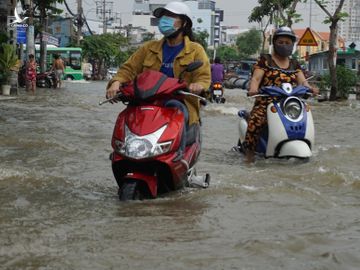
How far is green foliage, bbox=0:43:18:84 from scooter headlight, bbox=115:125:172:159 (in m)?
16.0

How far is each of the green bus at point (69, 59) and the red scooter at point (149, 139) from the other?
38674 millimetres

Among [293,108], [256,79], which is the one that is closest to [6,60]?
[256,79]

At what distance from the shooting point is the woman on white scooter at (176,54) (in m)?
5.16

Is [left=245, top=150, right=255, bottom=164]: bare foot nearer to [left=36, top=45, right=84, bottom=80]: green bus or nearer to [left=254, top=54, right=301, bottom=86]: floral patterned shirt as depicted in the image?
[left=254, top=54, right=301, bottom=86]: floral patterned shirt

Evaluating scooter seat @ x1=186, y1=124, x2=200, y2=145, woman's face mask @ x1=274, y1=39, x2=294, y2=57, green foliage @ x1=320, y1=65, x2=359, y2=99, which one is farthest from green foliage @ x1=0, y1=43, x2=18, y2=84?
Answer: scooter seat @ x1=186, y1=124, x2=200, y2=145

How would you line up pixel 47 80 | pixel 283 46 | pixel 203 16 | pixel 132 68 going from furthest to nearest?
pixel 203 16, pixel 47 80, pixel 283 46, pixel 132 68

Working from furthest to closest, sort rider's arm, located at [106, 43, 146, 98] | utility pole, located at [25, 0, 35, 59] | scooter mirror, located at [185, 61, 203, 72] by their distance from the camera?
utility pole, located at [25, 0, 35, 59], rider's arm, located at [106, 43, 146, 98], scooter mirror, located at [185, 61, 203, 72]

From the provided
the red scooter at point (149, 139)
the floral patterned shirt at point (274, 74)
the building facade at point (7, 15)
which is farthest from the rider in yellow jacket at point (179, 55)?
the building facade at point (7, 15)

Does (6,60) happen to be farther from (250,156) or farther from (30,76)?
(250,156)

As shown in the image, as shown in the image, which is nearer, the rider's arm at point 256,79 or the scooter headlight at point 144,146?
the scooter headlight at point 144,146

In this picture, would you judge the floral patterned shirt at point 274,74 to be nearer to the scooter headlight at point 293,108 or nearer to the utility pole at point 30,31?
the scooter headlight at point 293,108

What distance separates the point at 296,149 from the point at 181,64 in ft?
6.97

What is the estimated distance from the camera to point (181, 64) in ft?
17.2

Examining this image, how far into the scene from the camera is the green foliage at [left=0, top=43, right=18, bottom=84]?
1983 centimetres
